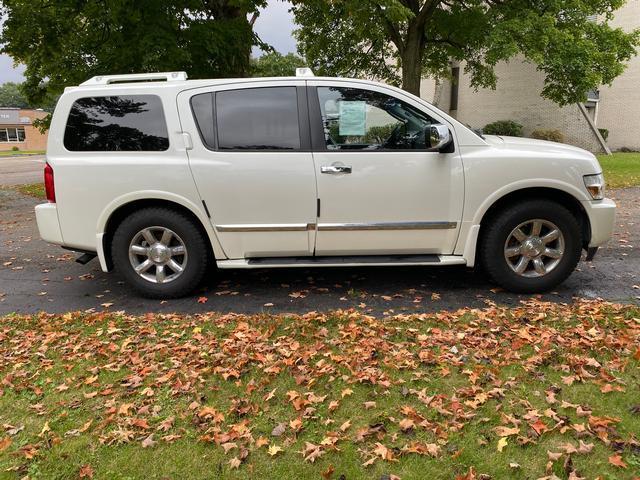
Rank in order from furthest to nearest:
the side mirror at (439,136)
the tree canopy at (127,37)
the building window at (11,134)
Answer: the building window at (11,134) < the tree canopy at (127,37) < the side mirror at (439,136)

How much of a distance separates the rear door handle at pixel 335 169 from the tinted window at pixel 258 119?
33 centimetres

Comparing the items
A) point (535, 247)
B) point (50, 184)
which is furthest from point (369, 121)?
point (50, 184)

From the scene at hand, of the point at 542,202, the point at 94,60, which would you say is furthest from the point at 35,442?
the point at 94,60

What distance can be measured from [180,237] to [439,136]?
2552 mm

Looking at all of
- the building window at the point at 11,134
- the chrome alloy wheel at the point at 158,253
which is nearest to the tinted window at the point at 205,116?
the chrome alloy wheel at the point at 158,253

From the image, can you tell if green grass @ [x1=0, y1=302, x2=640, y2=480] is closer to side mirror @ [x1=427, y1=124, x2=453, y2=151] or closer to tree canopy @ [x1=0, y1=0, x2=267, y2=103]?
side mirror @ [x1=427, y1=124, x2=453, y2=151]

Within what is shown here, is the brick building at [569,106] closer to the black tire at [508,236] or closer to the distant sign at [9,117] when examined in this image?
the black tire at [508,236]

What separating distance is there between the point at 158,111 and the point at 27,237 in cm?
509

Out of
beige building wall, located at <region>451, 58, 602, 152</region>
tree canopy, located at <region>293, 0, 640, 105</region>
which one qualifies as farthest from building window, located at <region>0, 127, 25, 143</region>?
tree canopy, located at <region>293, 0, 640, 105</region>

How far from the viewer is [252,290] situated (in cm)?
Answer: 534

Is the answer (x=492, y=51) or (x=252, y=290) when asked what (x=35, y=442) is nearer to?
(x=252, y=290)

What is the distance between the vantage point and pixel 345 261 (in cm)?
483

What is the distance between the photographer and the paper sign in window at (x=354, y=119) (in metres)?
4.73

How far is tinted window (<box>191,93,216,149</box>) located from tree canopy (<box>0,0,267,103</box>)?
579 centimetres
